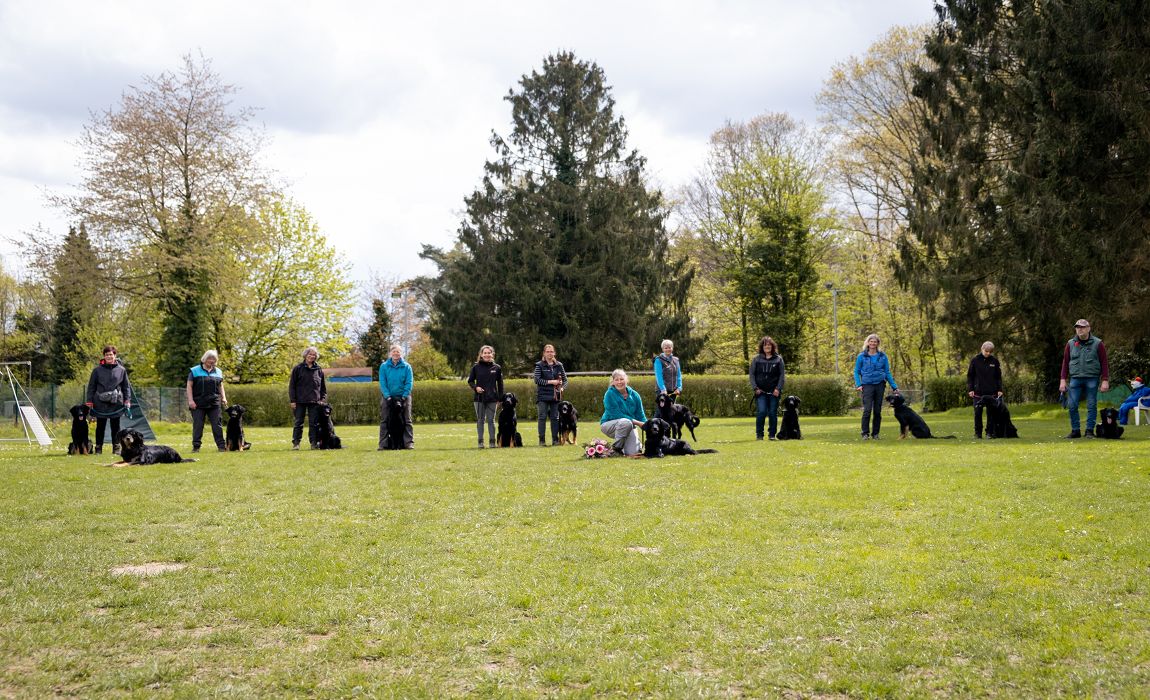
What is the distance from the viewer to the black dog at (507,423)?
16.3m

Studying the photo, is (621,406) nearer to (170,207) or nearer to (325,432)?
(325,432)

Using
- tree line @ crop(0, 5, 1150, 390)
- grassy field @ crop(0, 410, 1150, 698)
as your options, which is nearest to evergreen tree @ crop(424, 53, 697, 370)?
tree line @ crop(0, 5, 1150, 390)

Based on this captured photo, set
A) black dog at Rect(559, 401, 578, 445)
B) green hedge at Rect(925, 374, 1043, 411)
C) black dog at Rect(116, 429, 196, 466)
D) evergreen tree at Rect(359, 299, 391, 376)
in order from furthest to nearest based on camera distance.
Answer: evergreen tree at Rect(359, 299, 391, 376) → green hedge at Rect(925, 374, 1043, 411) → black dog at Rect(559, 401, 578, 445) → black dog at Rect(116, 429, 196, 466)

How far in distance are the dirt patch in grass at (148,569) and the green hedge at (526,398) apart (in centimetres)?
2495

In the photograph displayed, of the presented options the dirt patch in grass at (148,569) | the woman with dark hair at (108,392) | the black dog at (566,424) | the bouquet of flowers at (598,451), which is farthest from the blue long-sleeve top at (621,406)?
the dirt patch in grass at (148,569)

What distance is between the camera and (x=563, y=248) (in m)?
40.1

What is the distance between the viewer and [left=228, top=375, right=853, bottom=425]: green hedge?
1232 inches

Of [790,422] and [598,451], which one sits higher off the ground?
[790,422]

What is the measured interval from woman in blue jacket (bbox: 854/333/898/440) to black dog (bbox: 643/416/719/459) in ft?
12.8

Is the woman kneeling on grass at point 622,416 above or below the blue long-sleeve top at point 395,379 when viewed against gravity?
below

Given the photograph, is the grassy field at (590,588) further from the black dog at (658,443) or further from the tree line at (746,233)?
the tree line at (746,233)

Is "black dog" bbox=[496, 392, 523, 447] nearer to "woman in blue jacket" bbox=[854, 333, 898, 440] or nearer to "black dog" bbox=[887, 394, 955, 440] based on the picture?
"woman in blue jacket" bbox=[854, 333, 898, 440]

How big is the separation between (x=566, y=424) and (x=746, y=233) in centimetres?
2990

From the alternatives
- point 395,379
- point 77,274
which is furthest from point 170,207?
point 395,379
